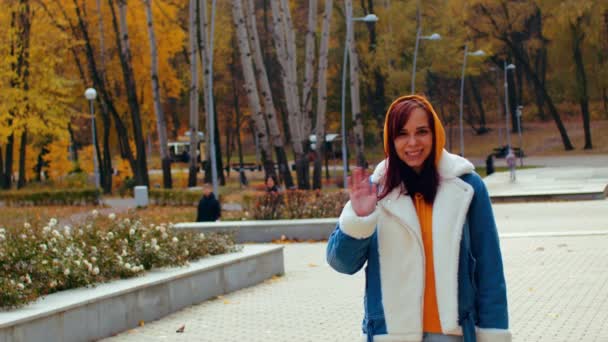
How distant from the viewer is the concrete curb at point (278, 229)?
68.6 feet

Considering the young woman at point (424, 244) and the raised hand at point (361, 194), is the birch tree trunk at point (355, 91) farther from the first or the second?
Answer: the raised hand at point (361, 194)

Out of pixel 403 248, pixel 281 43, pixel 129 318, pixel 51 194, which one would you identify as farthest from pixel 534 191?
pixel 403 248

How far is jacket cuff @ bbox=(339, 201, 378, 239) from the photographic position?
4145 mm

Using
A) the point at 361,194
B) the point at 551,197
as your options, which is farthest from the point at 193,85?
the point at 361,194

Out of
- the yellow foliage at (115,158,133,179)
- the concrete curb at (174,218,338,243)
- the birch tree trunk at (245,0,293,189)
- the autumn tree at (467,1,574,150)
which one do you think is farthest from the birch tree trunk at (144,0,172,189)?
the autumn tree at (467,1,574,150)

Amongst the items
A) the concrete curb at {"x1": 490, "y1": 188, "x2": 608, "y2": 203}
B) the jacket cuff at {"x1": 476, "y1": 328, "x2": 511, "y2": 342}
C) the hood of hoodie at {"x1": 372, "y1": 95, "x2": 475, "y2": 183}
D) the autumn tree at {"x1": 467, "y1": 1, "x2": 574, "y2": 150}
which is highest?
the autumn tree at {"x1": 467, "y1": 1, "x2": 574, "y2": 150}

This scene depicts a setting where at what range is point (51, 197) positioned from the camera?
4125 centimetres

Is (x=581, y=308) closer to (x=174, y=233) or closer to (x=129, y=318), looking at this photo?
(x=129, y=318)

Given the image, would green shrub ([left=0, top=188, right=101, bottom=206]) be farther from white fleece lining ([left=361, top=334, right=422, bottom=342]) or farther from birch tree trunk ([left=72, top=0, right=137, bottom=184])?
white fleece lining ([left=361, top=334, right=422, bottom=342])

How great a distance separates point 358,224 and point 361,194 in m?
0.11

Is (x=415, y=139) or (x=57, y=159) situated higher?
(x=415, y=139)

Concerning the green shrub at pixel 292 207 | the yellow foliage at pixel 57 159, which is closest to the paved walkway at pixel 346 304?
the green shrub at pixel 292 207

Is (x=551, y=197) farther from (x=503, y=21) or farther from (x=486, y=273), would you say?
(x=503, y=21)

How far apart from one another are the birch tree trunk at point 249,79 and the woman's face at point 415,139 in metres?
34.2
